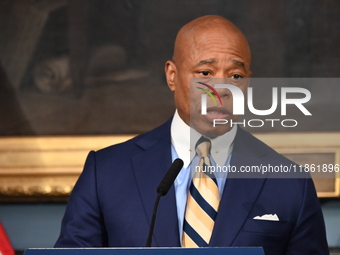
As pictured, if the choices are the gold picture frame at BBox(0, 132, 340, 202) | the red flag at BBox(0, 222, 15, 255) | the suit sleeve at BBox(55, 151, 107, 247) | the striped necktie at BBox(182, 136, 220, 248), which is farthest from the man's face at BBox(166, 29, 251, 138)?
the red flag at BBox(0, 222, 15, 255)

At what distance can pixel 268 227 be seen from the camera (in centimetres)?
269

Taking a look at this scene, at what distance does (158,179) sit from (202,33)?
2.06ft

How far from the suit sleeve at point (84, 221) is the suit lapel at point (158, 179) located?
0.64 feet

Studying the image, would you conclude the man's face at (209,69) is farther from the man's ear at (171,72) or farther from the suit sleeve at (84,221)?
the suit sleeve at (84,221)

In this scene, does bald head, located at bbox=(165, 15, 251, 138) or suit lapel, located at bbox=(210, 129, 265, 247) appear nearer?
suit lapel, located at bbox=(210, 129, 265, 247)

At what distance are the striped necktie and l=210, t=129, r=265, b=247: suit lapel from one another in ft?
0.11

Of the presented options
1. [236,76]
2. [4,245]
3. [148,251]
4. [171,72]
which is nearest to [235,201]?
[236,76]

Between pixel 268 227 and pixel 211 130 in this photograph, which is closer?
pixel 268 227

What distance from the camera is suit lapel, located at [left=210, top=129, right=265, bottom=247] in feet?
8.79

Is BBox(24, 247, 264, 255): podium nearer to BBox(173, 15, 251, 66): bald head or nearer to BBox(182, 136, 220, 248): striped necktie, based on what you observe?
BBox(182, 136, 220, 248): striped necktie

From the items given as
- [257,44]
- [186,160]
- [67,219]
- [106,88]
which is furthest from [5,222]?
[257,44]

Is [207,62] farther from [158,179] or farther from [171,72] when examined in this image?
[158,179]

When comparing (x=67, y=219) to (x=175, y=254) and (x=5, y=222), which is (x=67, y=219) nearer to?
(x=175, y=254)

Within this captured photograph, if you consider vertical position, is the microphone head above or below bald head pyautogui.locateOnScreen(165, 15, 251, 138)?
below
